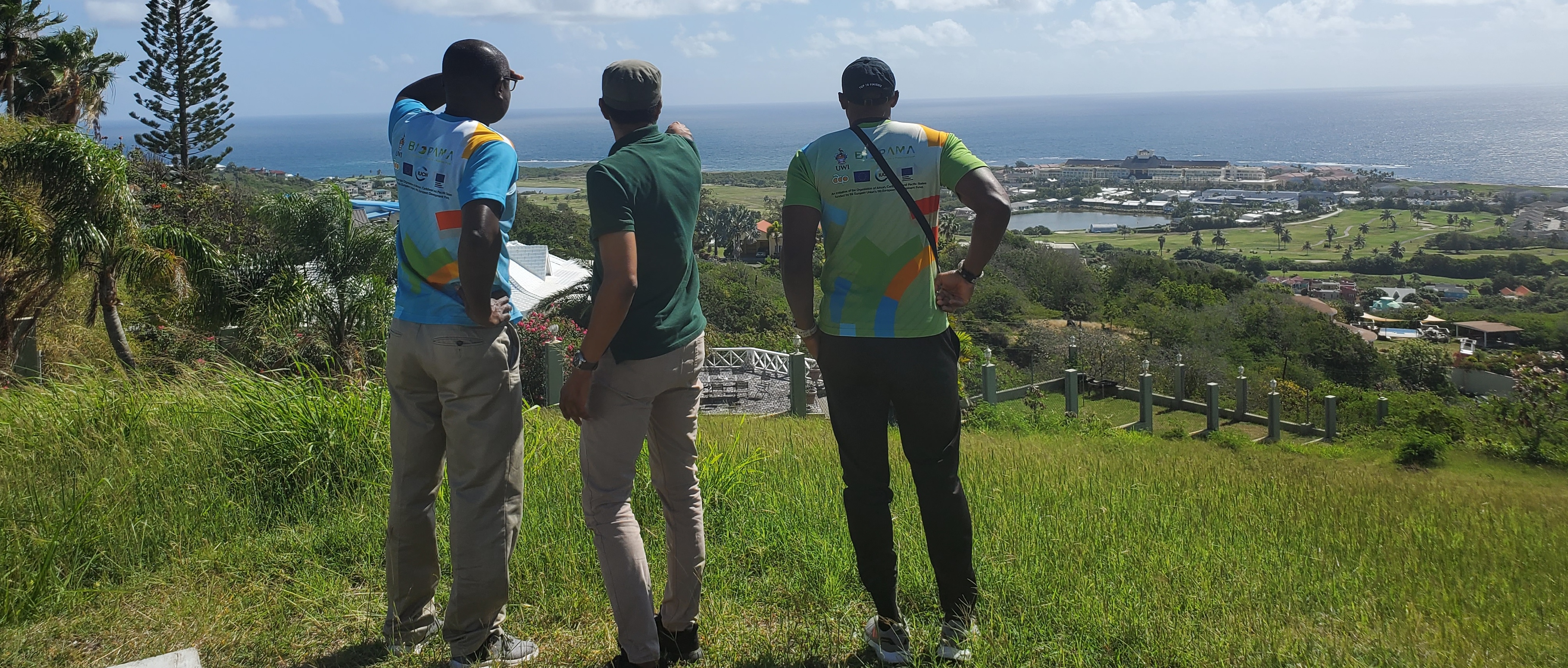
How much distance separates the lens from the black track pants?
252 cm

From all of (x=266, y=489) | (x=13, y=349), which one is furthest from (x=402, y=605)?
(x=13, y=349)

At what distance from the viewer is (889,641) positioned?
260cm

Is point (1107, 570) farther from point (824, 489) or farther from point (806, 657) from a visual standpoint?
point (824, 489)

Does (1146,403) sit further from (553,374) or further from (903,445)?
(903,445)

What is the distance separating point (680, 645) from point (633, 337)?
883 millimetres

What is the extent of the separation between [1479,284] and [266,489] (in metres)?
91.5

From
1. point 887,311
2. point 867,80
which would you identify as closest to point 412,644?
point 887,311

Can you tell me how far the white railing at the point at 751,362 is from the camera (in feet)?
68.4

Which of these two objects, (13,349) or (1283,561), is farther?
(13,349)

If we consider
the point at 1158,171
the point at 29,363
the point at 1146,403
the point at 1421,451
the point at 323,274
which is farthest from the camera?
the point at 1158,171

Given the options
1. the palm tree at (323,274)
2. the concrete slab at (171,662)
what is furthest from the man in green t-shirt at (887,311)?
the palm tree at (323,274)

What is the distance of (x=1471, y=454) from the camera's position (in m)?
18.0

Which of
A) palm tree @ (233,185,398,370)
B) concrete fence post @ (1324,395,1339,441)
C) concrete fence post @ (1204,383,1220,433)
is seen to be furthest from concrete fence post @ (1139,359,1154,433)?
palm tree @ (233,185,398,370)

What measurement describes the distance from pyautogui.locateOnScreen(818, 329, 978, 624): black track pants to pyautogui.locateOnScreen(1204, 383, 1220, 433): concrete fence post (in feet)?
60.8
